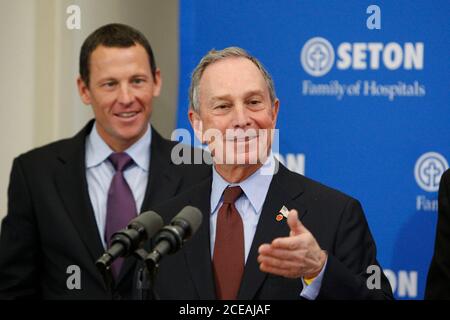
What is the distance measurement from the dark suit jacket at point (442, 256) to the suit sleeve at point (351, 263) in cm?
31

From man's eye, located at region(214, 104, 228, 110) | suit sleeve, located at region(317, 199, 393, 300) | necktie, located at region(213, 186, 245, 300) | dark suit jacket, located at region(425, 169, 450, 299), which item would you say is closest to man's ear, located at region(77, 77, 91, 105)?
man's eye, located at region(214, 104, 228, 110)

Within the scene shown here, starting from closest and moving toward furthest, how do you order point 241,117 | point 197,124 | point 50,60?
point 241,117 → point 197,124 → point 50,60

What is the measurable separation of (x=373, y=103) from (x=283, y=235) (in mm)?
908

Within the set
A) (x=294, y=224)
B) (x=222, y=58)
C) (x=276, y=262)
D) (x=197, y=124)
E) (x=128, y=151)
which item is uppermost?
(x=222, y=58)

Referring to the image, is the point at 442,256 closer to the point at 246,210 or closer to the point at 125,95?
the point at 246,210

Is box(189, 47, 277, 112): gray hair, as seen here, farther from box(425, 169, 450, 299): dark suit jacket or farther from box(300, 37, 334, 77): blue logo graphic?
box(425, 169, 450, 299): dark suit jacket

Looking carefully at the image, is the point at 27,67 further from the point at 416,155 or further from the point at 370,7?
the point at 416,155

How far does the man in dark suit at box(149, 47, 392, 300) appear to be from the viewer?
2361 mm

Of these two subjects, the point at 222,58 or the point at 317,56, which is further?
the point at 317,56

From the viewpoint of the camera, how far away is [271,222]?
96.5 inches

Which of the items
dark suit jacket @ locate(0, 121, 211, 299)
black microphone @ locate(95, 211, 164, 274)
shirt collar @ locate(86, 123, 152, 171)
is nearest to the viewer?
black microphone @ locate(95, 211, 164, 274)

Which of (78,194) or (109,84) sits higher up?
(109,84)

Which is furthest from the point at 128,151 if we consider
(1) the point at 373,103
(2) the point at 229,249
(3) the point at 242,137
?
(1) the point at 373,103
